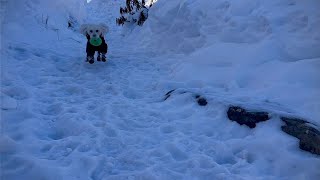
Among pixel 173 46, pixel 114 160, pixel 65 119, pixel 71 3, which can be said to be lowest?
pixel 114 160

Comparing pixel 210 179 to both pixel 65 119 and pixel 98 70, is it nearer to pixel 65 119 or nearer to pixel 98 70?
pixel 65 119

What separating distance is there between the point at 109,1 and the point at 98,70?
1580 cm

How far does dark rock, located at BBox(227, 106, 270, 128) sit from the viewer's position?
14.5ft

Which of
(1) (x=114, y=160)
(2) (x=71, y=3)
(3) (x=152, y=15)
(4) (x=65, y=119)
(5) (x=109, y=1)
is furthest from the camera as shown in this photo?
(5) (x=109, y=1)

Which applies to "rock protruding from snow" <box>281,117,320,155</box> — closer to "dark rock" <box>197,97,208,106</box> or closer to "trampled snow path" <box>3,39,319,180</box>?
"trampled snow path" <box>3,39,319,180</box>

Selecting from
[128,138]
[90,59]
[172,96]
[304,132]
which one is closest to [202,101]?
[172,96]

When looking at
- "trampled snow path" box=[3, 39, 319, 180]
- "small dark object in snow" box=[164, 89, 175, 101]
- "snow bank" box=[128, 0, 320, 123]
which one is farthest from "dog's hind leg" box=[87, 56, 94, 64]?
"small dark object in snow" box=[164, 89, 175, 101]

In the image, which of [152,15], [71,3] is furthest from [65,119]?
[71,3]

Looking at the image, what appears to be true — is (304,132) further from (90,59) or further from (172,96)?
(90,59)

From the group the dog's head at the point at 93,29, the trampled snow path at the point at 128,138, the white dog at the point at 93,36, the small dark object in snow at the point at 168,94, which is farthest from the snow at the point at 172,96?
the dog's head at the point at 93,29

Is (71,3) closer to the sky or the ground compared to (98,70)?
closer to the sky

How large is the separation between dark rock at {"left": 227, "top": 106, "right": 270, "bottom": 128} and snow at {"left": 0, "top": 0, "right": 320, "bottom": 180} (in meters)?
0.09

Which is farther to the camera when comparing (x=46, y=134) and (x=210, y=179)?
(x=46, y=134)

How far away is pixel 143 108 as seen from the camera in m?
5.43
